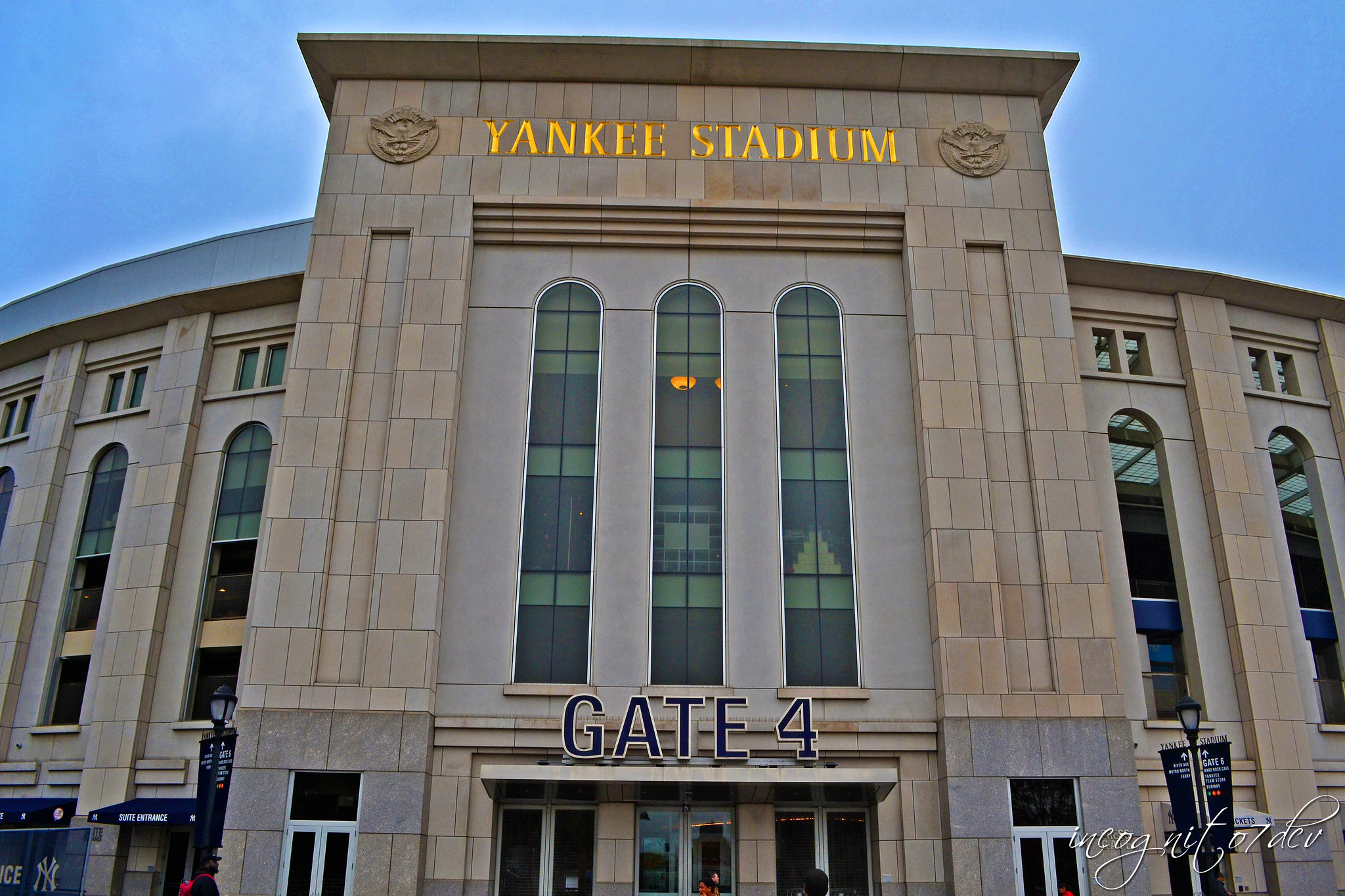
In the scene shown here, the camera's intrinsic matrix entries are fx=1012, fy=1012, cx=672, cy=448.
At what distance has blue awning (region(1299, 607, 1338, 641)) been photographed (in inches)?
1013

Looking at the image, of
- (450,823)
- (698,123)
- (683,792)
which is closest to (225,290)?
(698,123)

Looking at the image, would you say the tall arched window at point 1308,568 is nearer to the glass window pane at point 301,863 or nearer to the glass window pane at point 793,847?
the glass window pane at point 793,847

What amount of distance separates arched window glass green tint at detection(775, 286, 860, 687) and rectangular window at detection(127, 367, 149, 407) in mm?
18837

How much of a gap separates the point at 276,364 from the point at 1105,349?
908 inches

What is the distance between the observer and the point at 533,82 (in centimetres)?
2625

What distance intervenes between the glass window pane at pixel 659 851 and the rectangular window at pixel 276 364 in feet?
51.3

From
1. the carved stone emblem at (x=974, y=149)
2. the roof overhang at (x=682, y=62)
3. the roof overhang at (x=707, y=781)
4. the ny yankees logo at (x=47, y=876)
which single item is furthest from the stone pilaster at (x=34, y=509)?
the carved stone emblem at (x=974, y=149)

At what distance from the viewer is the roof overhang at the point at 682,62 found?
25641 millimetres

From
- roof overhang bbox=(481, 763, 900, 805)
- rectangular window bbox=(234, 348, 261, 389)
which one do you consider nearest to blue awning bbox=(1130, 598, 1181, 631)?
roof overhang bbox=(481, 763, 900, 805)

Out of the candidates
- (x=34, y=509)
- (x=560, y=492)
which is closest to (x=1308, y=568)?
(x=560, y=492)

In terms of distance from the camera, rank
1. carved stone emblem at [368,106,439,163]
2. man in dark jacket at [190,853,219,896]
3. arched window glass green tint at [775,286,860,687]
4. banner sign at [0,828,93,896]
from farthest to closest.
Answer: carved stone emblem at [368,106,439,163] < arched window glass green tint at [775,286,860,687] < banner sign at [0,828,93,896] < man in dark jacket at [190,853,219,896]

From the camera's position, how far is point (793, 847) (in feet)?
69.9

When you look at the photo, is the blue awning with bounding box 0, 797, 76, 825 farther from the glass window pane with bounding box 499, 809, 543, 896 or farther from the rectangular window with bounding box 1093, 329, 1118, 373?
the rectangular window with bounding box 1093, 329, 1118, 373

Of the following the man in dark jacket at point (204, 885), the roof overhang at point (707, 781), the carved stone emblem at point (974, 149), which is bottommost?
the man in dark jacket at point (204, 885)
